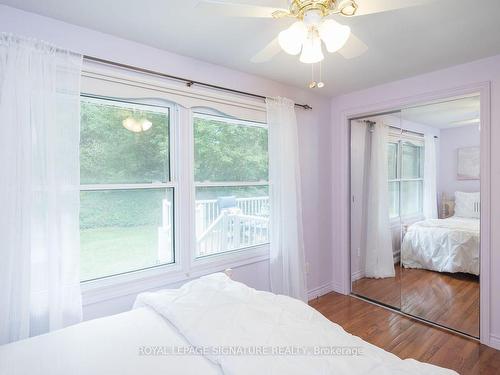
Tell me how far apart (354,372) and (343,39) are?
1387 mm

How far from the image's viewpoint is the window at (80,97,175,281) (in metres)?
1.97

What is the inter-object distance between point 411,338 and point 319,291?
1098 millimetres

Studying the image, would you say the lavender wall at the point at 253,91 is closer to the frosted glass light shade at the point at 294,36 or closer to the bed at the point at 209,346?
the bed at the point at 209,346

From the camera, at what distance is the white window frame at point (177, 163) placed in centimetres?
191

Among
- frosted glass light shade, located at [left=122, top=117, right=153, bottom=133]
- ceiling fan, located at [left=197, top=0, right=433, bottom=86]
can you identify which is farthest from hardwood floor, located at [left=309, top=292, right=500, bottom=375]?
frosted glass light shade, located at [left=122, top=117, right=153, bottom=133]

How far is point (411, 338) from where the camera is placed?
8.10ft

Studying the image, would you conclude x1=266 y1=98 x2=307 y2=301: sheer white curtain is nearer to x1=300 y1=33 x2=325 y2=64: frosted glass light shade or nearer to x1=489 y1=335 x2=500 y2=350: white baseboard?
x1=300 y1=33 x2=325 y2=64: frosted glass light shade

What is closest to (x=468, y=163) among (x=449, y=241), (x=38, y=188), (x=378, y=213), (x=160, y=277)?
(x=449, y=241)

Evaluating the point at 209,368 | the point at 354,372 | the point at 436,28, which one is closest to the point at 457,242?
the point at 436,28

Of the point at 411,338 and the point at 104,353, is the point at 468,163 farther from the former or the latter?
the point at 104,353

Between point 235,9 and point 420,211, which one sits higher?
point 235,9

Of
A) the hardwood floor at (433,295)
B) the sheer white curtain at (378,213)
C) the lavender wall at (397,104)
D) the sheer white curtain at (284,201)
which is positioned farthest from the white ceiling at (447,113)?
the hardwood floor at (433,295)

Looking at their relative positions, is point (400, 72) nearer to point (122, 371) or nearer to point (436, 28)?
point (436, 28)

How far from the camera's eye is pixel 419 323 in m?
2.73
